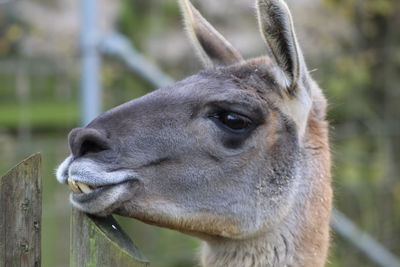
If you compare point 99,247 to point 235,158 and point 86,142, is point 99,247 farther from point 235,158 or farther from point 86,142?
point 235,158

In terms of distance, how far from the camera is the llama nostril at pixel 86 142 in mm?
3562

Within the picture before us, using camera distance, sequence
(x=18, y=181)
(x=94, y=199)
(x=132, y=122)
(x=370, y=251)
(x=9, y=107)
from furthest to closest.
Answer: (x=9, y=107), (x=370, y=251), (x=132, y=122), (x=94, y=199), (x=18, y=181)

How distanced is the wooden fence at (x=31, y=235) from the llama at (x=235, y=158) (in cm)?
43

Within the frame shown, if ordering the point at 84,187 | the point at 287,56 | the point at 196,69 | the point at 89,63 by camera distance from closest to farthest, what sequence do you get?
the point at 84,187, the point at 287,56, the point at 89,63, the point at 196,69

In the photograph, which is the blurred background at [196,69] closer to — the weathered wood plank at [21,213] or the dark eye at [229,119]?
the dark eye at [229,119]

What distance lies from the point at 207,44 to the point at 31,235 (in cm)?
201

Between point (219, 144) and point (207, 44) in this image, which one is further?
point (207, 44)

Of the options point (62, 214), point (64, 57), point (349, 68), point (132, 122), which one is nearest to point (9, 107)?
point (64, 57)

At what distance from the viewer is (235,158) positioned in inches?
161

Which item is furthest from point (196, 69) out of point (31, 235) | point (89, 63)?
point (31, 235)

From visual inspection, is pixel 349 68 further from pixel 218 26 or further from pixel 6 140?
pixel 6 140

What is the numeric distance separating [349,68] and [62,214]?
3780mm

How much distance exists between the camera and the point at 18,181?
3.18 metres

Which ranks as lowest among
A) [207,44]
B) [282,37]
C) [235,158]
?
[235,158]
